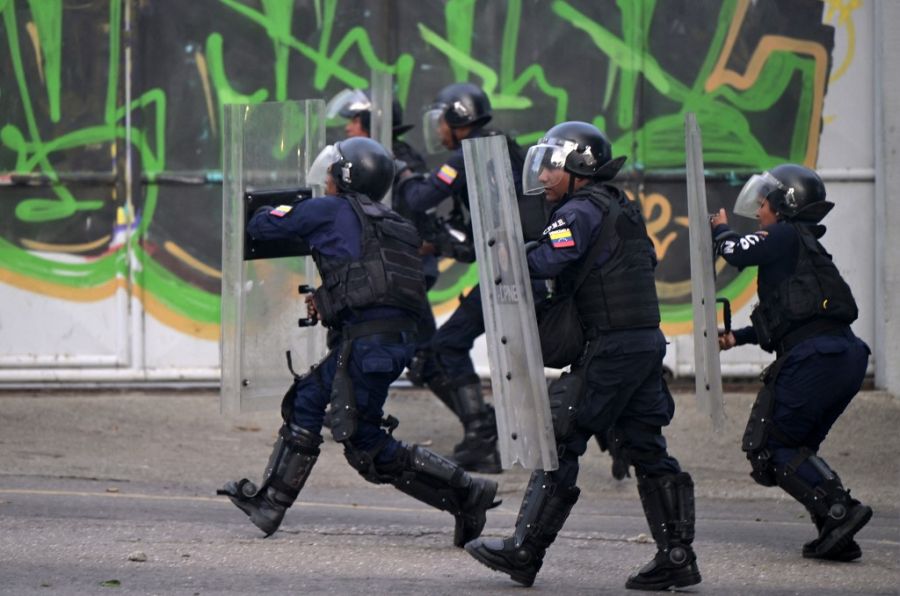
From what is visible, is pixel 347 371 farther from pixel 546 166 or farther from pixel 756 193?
pixel 756 193

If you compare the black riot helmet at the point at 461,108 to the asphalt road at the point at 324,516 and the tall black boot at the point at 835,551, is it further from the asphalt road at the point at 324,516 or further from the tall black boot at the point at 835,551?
the tall black boot at the point at 835,551

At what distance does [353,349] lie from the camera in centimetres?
674

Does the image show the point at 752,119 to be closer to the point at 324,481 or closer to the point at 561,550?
the point at 324,481

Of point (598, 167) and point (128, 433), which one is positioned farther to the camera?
point (128, 433)

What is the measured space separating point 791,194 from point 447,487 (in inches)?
75.5

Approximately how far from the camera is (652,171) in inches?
417

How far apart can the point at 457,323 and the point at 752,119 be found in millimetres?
2918

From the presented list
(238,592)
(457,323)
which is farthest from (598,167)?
(457,323)

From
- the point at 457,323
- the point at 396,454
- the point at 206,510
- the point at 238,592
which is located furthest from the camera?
the point at 457,323

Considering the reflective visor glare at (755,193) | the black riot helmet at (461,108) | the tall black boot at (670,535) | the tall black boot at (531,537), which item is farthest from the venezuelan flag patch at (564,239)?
the black riot helmet at (461,108)

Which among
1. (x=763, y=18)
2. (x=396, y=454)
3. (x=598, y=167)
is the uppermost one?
(x=763, y=18)

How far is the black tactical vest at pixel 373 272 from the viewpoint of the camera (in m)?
6.69

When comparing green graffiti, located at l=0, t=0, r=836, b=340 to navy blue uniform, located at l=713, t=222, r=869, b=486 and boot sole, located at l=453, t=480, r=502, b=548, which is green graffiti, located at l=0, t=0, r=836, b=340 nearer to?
navy blue uniform, located at l=713, t=222, r=869, b=486

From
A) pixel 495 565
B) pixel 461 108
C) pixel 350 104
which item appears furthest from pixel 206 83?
pixel 495 565
